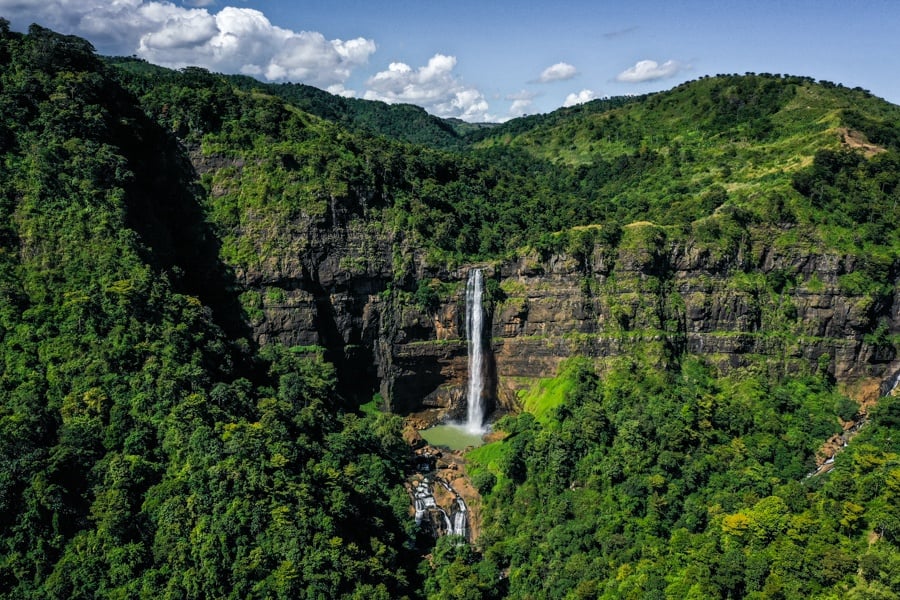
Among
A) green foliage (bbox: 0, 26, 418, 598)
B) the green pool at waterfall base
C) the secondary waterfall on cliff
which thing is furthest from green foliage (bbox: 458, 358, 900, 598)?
green foliage (bbox: 0, 26, 418, 598)

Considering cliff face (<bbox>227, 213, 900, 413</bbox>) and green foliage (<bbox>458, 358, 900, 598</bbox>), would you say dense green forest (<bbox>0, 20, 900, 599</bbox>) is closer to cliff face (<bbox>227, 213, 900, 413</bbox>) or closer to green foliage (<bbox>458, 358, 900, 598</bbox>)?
green foliage (<bbox>458, 358, 900, 598</bbox>)

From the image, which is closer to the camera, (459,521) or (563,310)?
(459,521)

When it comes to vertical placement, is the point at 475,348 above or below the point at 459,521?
above

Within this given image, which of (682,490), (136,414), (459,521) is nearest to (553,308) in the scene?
(459,521)

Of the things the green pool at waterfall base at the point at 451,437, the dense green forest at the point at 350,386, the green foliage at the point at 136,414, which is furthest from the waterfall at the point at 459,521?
the green pool at waterfall base at the point at 451,437

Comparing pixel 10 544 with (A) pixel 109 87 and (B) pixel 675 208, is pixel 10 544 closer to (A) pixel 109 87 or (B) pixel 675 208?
(A) pixel 109 87

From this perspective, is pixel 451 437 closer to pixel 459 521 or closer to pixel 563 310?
pixel 459 521

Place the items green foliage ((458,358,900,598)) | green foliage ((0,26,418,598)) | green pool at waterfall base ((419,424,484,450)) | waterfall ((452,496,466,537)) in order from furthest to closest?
green pool at waterfall base ((419,424,484,450)) < waterfall ((452,496,466,537)) < green foliage ((458,358,900,598)) < green foliage ((0,26,418,598))
